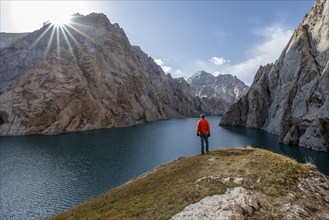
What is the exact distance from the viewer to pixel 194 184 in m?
19.5

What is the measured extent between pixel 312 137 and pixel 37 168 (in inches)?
2904

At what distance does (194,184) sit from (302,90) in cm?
9042

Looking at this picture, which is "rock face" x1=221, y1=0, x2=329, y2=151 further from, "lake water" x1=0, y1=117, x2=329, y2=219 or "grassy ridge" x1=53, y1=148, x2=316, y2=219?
"grassy ridge" x1=53, y1=148, x2=316, y2=219

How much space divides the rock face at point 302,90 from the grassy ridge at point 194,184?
62.5 meters

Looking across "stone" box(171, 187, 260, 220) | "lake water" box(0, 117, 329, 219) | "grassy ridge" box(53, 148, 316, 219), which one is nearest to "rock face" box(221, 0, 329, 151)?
"lake water" box(0, 117, 329, 219)

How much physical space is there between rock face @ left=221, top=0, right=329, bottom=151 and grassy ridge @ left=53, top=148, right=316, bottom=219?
62.5 meters

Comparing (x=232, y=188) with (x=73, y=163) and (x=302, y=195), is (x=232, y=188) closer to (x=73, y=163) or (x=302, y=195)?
(x=302, y=195)

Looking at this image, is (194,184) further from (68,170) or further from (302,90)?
(302,90)

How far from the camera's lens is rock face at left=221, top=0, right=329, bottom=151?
7862 centimetres

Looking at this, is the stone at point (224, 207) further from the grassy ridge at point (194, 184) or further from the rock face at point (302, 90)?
the rock face at point (302, 90)

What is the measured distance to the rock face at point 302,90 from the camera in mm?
78625

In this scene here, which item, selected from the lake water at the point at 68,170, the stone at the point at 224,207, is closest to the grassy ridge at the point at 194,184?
the stone at the point at 224,207

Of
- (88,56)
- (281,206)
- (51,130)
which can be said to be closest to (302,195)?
(281,206)

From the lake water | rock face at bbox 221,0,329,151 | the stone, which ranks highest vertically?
rock face at bbox 221,0,329,151
